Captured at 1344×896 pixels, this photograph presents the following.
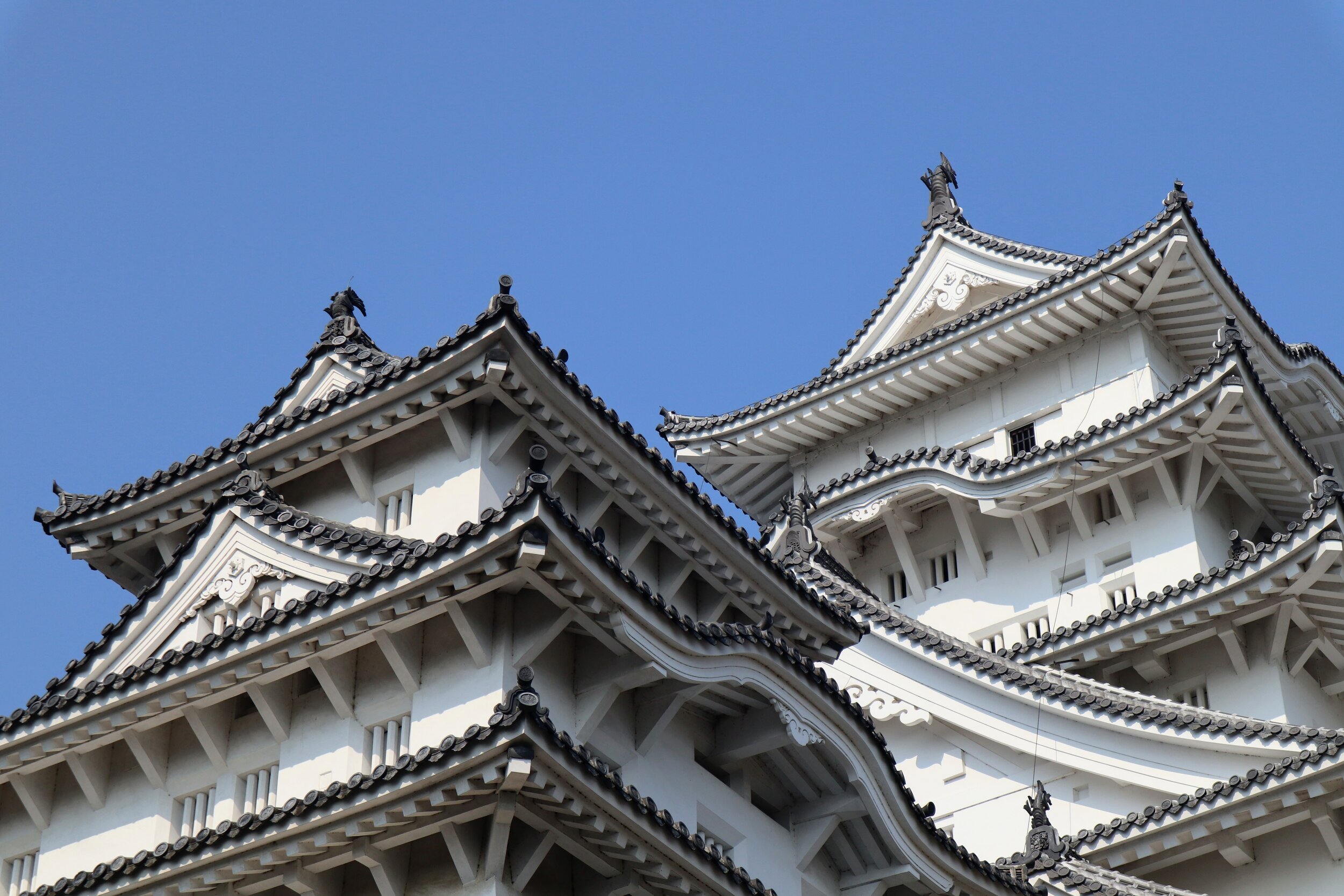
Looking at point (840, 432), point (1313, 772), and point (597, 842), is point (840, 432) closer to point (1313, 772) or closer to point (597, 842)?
point (1313, 772)

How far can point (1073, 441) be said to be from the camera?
31.3 m

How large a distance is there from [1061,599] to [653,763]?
1422 centimetres

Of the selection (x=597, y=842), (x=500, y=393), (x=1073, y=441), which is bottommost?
(x=597, y=842)

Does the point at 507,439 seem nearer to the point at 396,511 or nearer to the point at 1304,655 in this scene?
the point at 396,511

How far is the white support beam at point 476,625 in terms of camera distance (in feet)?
58.1

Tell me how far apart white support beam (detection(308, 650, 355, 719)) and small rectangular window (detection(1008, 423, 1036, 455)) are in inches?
723

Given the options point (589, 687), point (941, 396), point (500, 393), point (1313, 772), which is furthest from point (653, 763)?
point (941, 396)

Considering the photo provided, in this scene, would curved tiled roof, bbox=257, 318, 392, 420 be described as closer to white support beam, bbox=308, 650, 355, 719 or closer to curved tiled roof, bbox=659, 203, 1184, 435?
white support beam, bbox=308, 650, 355, 719

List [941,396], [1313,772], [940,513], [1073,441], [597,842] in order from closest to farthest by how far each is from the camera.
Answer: [597,842]
[1313,772]
[1073,441]
[940,513]
[941,396]

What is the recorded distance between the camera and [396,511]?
20.8 metres

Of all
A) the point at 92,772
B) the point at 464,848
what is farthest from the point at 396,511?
the point at 464,848

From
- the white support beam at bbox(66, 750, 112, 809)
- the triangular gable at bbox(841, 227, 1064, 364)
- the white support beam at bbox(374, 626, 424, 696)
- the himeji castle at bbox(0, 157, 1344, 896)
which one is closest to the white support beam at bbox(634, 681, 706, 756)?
the himeji castle at bbox(0, 157, 1344, 896)

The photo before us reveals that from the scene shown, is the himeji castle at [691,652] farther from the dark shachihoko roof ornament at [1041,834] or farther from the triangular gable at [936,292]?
the triangular gable at [936,292]

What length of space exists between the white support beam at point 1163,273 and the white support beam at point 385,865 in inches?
800
